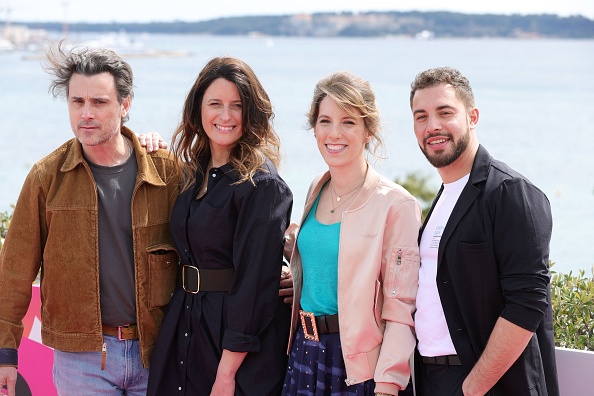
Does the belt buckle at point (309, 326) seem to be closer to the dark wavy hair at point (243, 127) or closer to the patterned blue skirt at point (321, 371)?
the patterned blue skirt at point (321, 371)

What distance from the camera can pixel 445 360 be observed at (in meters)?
3.03

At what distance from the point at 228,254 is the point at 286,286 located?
33 centimetres

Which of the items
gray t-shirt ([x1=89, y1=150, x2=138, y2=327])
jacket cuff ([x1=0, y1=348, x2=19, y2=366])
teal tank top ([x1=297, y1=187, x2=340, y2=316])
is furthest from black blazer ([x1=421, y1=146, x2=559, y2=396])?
jacket cuff ([x1=0, y1=348, x2=19, y2=366])

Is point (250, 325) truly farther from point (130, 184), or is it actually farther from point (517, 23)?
point (517, 23)

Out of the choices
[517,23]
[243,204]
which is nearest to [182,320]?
[243,204]

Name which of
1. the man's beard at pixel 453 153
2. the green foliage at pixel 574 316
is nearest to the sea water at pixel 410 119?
the man's beard at pixel 453 153

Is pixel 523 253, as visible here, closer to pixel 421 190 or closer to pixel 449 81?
pixel 449 81

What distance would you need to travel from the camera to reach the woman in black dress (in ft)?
11.1

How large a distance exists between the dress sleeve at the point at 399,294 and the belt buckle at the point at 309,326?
0.28 m

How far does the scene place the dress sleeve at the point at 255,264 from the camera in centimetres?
337

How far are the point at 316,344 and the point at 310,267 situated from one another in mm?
302

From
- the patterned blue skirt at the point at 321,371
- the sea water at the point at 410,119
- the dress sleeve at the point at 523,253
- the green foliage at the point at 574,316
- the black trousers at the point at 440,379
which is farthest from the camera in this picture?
the sea water at the point at 410,119

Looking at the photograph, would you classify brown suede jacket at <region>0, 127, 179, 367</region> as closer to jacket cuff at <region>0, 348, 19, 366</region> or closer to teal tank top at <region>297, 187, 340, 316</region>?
jacket cuff at <region>0, 348, 19, 366</region>

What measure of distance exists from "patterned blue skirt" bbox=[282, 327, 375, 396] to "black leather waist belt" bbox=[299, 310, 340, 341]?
2 cm
